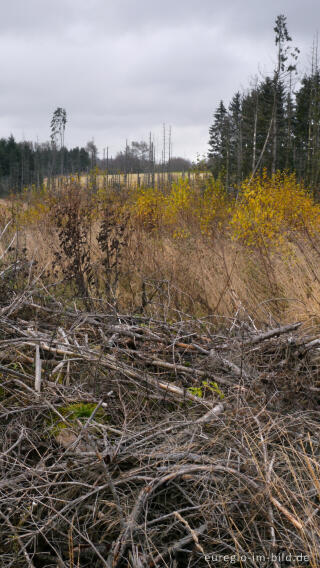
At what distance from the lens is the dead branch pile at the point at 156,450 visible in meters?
1.43

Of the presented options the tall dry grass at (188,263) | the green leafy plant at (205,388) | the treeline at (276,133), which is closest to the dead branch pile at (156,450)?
the green leafy plant at (205,388)

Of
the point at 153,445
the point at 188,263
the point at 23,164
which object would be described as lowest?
the point at 153,445

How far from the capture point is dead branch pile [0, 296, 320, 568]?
56.4 inches

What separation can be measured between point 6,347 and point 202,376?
1048 mm

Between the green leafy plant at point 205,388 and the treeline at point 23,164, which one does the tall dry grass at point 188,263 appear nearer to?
the green leafy plant at point 205,388

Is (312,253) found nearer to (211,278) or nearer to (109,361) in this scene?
(211,278)

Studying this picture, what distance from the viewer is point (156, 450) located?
5.71 feet

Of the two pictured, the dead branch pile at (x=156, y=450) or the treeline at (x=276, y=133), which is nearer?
the dead branch pile at (x=156, y=450)

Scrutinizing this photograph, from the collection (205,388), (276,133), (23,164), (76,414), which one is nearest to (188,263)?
(205,388)

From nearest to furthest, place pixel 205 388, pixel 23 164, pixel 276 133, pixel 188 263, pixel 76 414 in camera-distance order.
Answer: pixel 76 414, pixel 205 388, pixel 188 263, pixel 276 133, pixel 23 164

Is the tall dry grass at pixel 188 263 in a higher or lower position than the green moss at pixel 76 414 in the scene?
higher

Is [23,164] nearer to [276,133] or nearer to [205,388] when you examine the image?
[276,133]

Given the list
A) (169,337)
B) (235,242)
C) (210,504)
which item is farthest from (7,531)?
(235,242)

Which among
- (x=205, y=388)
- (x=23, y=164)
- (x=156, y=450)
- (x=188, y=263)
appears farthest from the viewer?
(x=23, y=164)
